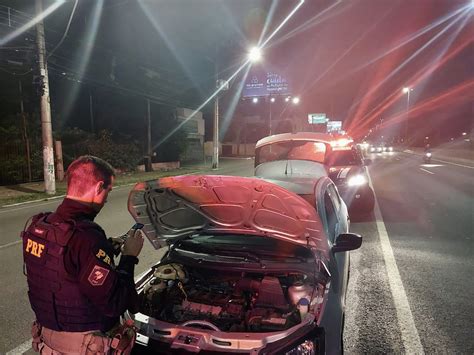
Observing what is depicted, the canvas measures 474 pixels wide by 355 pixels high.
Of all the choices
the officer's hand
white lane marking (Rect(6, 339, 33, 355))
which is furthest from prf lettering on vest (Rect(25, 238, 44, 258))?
white lane marking (Rect(6, 339, 33, 355))

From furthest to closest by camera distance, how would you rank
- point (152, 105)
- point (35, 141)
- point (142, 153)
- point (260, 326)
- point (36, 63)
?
point (152, 105) → point (142, 153) → point (35, 141) → point (36, 63) → point (260, 326)

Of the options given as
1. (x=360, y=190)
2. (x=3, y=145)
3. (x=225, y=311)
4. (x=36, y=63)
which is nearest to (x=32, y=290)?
(x=225, y=311)

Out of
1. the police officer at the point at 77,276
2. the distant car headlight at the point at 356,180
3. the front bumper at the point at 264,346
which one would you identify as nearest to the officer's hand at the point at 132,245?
the police officer at the point at 77,276

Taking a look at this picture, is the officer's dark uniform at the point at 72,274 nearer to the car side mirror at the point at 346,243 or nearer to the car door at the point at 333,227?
the car door at the point at 333,227

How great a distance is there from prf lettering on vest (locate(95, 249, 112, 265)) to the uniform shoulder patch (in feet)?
0.14

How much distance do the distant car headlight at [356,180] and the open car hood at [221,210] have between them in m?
6.11

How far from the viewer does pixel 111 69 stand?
90.2ft

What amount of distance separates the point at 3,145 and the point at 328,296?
59.3ft

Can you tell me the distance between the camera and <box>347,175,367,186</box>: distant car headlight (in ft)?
28.9

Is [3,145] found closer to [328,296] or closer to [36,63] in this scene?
[36,63]

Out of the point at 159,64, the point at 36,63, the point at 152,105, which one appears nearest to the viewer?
the point at 36,63

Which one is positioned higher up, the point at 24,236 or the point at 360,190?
the point at 24,236

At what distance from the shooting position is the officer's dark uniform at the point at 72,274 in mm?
1723

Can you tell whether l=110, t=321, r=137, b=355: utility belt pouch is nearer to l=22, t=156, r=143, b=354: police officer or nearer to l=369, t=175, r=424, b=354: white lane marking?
l=22, t=156, r=143, b=354: police officer
